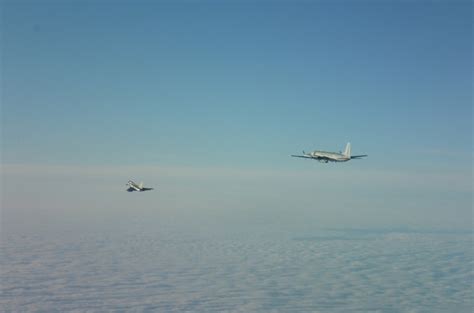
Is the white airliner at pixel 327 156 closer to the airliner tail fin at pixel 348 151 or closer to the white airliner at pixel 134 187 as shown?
the airliner tail fin at pixel 348 151

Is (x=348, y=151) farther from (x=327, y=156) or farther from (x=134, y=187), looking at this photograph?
(x=134, y=187)

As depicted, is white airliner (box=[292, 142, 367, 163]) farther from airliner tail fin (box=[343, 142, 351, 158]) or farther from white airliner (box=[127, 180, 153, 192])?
white airliner (box=[127, 180, 153, 192])

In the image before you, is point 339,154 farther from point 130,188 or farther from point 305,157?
point 130,188

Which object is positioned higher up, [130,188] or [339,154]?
[339,154]

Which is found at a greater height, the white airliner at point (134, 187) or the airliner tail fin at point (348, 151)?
the airliner tail fin at point (348, 151)

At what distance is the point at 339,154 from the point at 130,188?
3096 inches

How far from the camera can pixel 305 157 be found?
500ft

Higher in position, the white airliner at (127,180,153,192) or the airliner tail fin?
the airliner tail fin

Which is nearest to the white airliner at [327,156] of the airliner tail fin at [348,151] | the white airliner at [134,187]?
the airliner tail fin at [348,151]

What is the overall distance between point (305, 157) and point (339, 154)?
42.2 feet

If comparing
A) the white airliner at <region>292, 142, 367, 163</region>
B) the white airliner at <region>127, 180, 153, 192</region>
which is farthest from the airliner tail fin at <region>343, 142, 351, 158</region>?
the white airliner at <region>127, 180, 153, 192</region>

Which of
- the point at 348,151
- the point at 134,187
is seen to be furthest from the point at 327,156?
the point at 134,187

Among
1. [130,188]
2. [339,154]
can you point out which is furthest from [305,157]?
[130,188]

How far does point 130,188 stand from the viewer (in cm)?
14962
